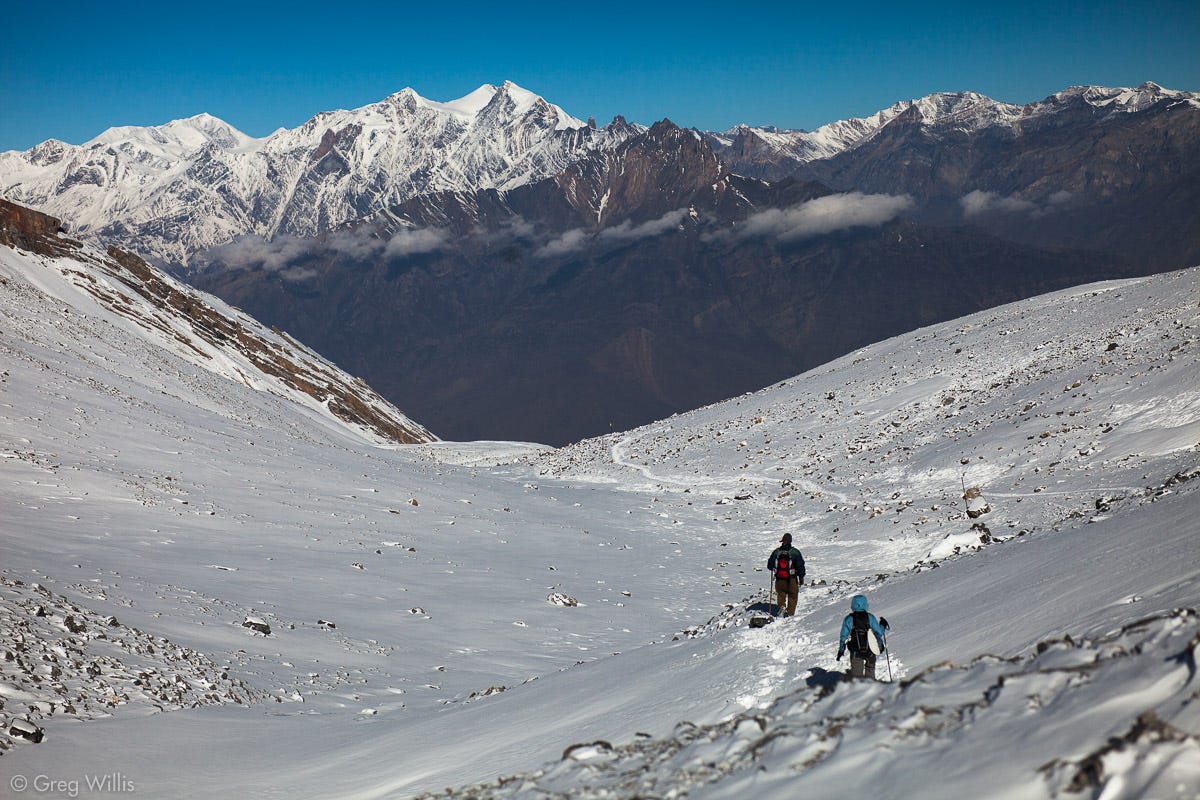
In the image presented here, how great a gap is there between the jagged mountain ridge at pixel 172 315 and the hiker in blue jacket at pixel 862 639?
2699 inches

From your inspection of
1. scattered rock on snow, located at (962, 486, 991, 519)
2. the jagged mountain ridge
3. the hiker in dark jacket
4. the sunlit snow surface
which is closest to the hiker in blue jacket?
the sunlit snow surface

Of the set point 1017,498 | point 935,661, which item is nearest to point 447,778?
point 935,661

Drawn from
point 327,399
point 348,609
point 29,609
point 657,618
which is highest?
point 327,399

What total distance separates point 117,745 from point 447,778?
15.6 ft

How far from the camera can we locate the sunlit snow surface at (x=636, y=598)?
709 cm

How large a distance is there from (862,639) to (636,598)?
Answer: 14080mm

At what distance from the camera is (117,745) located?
10516 mm

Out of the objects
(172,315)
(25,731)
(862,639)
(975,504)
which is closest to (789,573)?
(862,639)

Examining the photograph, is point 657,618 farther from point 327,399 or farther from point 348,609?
point 327,399

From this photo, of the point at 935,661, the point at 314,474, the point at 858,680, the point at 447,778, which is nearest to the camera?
the point at 858,680

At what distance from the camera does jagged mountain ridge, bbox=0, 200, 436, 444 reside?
8400 centimetres

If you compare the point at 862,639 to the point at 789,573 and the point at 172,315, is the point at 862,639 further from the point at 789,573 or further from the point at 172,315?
the point at 172,315

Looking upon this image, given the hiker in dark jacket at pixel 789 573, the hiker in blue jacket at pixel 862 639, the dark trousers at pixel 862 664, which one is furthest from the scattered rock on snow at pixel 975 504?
the dark trousers at pixel 862 664

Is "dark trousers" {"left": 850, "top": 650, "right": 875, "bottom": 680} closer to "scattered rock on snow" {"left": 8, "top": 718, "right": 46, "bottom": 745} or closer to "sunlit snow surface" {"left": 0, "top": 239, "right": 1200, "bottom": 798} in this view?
"sunlit snow surface" {"left": 0, "top": 239, "right": 1200, "bottom": 798}
